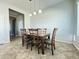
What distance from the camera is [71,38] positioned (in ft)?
17.5

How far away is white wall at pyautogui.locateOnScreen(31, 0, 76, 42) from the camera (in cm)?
531

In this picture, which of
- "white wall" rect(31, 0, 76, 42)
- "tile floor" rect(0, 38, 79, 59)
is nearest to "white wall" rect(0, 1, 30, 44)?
"tile floor" rect(0, 38, 79, 59)

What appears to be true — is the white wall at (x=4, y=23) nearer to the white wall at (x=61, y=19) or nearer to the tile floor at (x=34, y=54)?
the tile floor at (x=34, y=54)

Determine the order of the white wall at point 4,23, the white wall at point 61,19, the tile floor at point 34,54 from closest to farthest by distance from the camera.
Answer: the tile floor at point 34,54 → the white wall at point 4,23 → the white wall at point 61,19

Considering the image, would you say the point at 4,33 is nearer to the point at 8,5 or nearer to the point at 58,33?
the point at 8,5

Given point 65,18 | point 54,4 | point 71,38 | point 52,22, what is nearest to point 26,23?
point 52,22

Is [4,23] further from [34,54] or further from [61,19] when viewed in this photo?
[61,19]

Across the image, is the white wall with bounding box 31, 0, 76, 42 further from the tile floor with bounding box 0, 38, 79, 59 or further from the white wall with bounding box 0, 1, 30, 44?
the white wall with bounding box 0, 1, 30, 44

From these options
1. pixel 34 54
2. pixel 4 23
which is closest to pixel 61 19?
pixel 34 54

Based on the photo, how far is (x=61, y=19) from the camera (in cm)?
568

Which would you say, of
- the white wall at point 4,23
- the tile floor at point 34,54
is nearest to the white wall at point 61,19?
the tile floor at point 34,54

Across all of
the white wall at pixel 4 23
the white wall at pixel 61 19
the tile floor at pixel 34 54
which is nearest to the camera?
the tile floor at pixel 34 54

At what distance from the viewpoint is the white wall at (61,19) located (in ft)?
17.4

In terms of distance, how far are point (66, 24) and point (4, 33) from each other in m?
3.97
